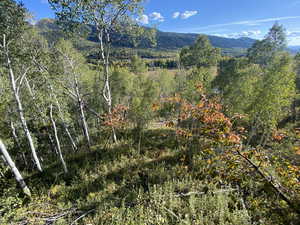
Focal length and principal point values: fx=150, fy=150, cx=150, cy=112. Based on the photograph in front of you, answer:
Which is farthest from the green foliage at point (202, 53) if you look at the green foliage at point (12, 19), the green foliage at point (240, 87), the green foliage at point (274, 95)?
the green foliage at point (12, 19)

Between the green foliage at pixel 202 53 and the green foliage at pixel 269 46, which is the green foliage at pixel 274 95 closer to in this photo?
the green foliage at pixel 202 53

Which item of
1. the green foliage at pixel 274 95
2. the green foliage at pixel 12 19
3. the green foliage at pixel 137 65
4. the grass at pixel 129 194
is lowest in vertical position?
the grass at pixel 129 194

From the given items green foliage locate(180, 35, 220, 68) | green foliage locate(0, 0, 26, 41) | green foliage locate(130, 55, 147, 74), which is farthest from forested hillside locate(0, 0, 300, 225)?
green foliage locate(130, 55, 147, 74)

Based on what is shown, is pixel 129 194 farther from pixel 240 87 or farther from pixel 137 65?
pixel 137 65

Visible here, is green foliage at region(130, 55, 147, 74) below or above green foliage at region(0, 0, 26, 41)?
below

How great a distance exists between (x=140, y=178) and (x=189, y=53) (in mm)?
30893

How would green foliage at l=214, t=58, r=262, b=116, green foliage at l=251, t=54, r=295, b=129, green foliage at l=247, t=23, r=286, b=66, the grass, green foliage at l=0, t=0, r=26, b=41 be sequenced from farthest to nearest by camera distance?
green foliage at l=247, t=23, r=286, b=66
green foliage at l=214, t=58, r=262, b=116
green foliage at l=251, t=54, r=295, b=129
green foliage at l=0, t=0, r=26, b=41
the grass

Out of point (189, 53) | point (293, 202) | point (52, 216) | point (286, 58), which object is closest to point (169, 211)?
point (293, 202)

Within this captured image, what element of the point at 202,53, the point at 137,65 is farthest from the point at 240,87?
the point at 137,65

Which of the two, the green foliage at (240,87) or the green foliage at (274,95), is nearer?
the green foliage at (274,95)

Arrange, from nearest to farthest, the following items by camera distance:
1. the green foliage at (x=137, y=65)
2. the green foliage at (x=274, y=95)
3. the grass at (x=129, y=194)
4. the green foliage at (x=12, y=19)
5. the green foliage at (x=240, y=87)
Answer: the grass at (x=129, y=194)
the green foliage at (x=12, y=19)
the green foliage at (x=274, y=95)
the green foliage at (x=240, y=87)
the green foliage at (x=137, y=65)

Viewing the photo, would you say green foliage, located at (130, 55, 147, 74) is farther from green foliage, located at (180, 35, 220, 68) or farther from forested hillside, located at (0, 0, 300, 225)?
forested hillside, located at (0, 0, 300, 225)

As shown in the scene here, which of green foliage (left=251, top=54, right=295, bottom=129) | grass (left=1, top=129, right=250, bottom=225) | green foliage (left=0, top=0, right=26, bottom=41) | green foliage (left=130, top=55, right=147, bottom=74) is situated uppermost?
green foliage (left=0, top=0, right=26, bottom=41)

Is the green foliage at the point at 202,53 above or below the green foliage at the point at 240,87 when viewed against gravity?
above
